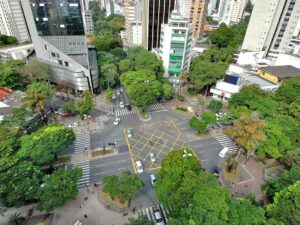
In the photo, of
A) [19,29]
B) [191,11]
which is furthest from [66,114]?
[191,11]

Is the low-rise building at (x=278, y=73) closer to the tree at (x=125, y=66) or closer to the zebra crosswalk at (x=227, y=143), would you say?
the zebra crosswalk at (x=227, y=143)

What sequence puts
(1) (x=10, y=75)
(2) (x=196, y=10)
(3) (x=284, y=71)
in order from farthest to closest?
(2) (x=196, y=10), (3) (x=284, y=71), (1) (x=10, y=75)

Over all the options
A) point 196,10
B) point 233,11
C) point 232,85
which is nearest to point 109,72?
point 232,85

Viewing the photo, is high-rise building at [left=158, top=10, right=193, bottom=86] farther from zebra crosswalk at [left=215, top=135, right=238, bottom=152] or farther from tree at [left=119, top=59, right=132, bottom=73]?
zebra crosswalk at [left=215, top=135, right=238, bottom=152]

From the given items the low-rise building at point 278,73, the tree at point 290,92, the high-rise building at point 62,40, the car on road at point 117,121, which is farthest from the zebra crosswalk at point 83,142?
the low-rise building at point 278,73

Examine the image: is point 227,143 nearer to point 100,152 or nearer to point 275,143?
point 275,143

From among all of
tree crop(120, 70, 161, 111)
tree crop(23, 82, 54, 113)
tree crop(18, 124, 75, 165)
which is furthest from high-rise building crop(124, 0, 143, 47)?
tree crop(18, 124, 75, 165)

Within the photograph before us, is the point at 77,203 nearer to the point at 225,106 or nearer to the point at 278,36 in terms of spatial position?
the point at 225,106
